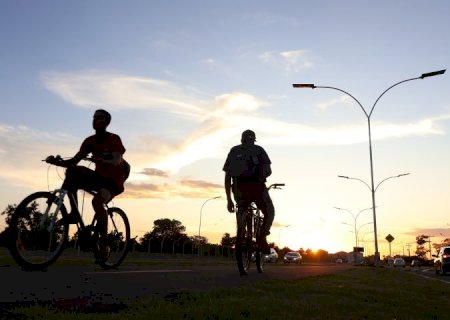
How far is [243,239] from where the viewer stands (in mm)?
9484

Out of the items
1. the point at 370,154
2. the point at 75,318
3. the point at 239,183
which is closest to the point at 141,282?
the point at 75,318

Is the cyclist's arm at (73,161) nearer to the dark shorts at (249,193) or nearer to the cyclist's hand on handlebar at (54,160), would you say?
the cyclist's hand on handlebar at (54,160)

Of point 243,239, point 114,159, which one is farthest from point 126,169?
point 243,239

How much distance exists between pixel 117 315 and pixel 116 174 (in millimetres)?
4085

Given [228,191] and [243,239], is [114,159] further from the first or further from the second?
[243,239]

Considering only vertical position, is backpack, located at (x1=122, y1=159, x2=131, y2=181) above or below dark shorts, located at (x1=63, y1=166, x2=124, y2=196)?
above

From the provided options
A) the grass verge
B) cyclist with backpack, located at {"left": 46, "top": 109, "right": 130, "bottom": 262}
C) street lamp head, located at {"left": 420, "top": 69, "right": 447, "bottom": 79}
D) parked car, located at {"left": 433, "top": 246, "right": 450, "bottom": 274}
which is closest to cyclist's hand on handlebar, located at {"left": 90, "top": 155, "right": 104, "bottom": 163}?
cyclist with backpack, located at {"left": 46, "top": 109, "right": 130, "bottom": 262}

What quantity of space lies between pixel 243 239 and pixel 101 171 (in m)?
3.26

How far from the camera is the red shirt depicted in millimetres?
7301

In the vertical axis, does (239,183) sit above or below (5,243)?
above

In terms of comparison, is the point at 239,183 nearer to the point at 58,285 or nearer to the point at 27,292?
the point at 58,285

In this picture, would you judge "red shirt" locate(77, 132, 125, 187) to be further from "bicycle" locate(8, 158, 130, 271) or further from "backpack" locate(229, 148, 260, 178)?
"backpack" locate(229, 148, 260, 178)

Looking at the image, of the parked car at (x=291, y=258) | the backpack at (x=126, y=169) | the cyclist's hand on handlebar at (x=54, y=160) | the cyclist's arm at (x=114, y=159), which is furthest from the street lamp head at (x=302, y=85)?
the parked car at (x=291, y=258)

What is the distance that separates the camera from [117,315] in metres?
3.48
